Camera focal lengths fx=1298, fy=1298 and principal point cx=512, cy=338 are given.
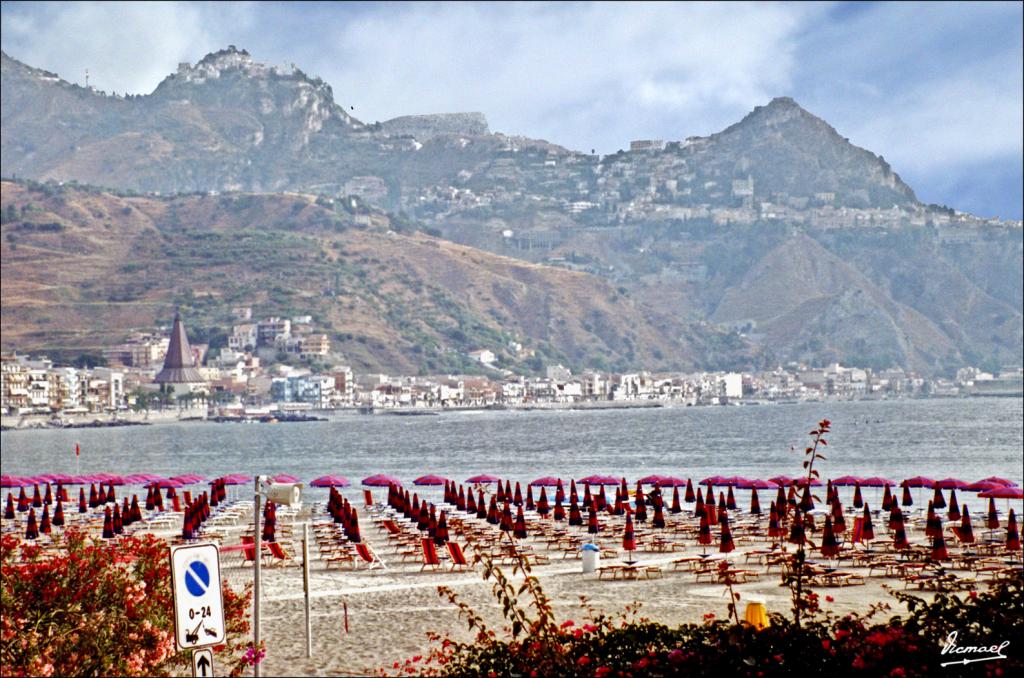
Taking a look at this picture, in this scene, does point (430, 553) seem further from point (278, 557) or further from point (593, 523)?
point (593, 523)

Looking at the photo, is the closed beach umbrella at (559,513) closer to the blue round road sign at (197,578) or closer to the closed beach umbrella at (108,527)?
the closed beach umbrella at (108,527)

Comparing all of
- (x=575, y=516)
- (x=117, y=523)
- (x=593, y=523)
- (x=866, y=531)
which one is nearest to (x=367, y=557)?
(x=593, y=523)

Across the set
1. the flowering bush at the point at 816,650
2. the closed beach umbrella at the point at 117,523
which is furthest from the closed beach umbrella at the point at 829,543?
the closed beach umbrella at the point at 117,523

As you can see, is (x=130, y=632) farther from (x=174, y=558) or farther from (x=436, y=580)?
(x=436, y=580)

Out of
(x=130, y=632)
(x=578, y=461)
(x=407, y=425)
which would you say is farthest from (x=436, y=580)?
(x=407, y=425)

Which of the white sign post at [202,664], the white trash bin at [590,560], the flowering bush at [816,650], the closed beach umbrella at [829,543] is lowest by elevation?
the white trash bin at [590,560]
